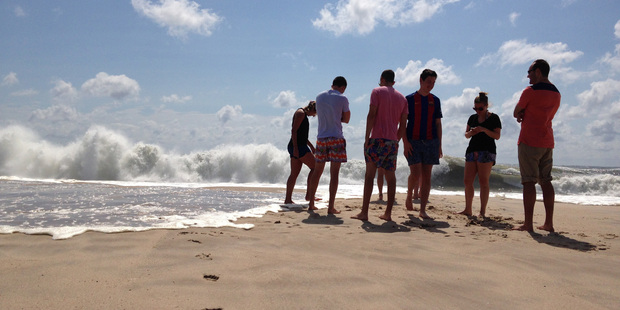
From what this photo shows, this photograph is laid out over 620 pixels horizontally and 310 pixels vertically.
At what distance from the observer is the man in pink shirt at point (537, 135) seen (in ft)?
14.5

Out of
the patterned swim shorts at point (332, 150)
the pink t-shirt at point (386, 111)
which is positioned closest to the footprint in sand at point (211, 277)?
the pink t-shirt at point (386, 111)

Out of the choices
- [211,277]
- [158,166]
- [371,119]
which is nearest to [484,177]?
[371,119]

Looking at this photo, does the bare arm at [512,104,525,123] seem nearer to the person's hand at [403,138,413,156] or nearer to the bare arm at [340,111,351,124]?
the person's hand at [403,138,413,156]

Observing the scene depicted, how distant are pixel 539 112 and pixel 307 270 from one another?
3.43 metres

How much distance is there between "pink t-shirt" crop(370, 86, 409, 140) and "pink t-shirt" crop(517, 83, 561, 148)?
1406 millimetres

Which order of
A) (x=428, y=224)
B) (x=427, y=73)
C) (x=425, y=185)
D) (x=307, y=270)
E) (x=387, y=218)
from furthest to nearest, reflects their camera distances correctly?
(x=425, y=185)
(x=427, y=73)
(x=387, y=218)
(x=428, y=224)
(x=307, y=270)

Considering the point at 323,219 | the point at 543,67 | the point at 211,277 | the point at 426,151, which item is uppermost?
the point at 543,67

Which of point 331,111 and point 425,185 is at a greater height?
point 331,111

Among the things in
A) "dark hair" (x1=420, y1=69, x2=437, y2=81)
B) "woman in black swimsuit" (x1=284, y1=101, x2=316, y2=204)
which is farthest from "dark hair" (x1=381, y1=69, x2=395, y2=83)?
"woman in black swimsuit" (x1=284, y1=101, x2=316, y2=204)

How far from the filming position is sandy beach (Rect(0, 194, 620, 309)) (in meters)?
2.11

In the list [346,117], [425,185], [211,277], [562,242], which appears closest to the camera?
[211,277]

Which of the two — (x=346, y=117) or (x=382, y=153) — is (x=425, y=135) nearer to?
(x=382, y=153)

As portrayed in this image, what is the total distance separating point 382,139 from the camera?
496 cm

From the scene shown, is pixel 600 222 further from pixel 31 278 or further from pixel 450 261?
pixel 31 278
